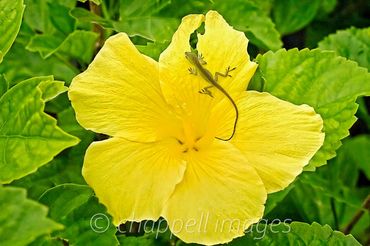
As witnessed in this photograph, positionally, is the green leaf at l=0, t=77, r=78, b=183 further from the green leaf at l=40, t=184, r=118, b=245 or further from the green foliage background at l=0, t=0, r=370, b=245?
the green leaf at l=40, t=184, r=118, b=245

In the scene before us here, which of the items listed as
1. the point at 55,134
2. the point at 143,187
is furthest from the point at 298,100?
the point at 55,134

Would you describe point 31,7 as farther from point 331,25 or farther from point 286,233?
point 331,25

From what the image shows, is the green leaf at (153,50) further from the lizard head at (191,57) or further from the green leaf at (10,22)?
the green leaf at (10,22)

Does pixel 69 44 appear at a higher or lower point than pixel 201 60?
lower

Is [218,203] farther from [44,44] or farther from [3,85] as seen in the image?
[44,44]

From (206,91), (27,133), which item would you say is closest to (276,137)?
(206,91)

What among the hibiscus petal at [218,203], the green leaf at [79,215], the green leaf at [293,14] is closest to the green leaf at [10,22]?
the green leaf at [79,215]
